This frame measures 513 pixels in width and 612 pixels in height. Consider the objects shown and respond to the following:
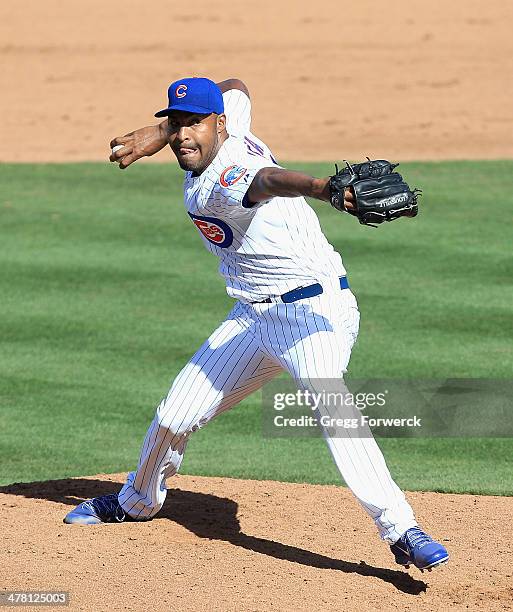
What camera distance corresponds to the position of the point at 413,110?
17.6 m

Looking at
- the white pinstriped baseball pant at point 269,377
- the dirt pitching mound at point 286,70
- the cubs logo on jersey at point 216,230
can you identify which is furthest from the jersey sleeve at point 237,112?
the dirt pitching mound at point 286,70

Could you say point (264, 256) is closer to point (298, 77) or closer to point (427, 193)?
point (427, 193)

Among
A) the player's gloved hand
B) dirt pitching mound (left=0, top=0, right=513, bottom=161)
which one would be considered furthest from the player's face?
dirt pitching mound (left=0, top=0, right=513, bottom=161)

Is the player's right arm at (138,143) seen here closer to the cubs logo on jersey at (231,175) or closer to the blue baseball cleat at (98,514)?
the cubs logo on jersey at (231,175)

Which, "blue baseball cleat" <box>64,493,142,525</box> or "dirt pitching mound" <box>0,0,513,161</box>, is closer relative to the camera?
"blue baseball cleat" <box>64,493,142,525</box>

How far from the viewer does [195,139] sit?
5.31 m

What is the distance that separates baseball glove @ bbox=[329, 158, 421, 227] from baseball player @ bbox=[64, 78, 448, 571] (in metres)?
0.19

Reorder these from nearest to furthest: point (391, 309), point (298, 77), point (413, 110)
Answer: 1. point (391, 309)
2. point (413, 110)
3. point (298, 77)

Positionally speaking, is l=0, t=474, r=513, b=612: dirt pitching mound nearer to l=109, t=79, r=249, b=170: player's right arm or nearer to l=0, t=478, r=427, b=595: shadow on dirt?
l=0, t=478, r=427, b=595: shadow on dirt

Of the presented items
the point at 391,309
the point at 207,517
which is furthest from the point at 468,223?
the point at 207,517

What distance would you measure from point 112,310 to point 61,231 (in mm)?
2226

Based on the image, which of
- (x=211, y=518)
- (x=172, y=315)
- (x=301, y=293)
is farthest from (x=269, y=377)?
(x=172, y=315)

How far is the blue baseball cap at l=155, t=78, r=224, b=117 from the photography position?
525 centimetres

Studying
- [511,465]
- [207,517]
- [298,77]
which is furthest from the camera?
[298,77]
